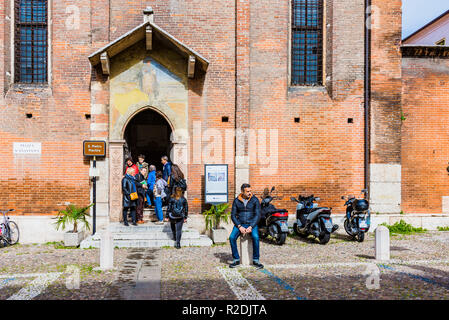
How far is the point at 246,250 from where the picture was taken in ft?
24.2

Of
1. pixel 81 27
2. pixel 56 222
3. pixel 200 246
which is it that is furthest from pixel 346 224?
pixel 81 27

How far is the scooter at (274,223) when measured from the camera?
9.36 m

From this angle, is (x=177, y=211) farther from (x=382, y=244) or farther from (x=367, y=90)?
(x=367, y=90)

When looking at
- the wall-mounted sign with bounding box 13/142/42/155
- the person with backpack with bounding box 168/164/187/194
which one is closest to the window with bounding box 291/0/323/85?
the person with backpack with bounding box 168/164/187/194

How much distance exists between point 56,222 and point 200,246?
4.02 meters

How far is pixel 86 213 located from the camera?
10641mm

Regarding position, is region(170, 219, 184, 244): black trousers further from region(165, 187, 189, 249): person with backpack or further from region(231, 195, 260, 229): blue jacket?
region(231, 195, 260, 229): blue jacket

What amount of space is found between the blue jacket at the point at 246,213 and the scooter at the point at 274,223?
230cm

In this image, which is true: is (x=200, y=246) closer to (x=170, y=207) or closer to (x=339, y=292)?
(x=170, y=207)

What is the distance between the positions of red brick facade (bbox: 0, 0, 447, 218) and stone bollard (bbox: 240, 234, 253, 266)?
3.87 meters

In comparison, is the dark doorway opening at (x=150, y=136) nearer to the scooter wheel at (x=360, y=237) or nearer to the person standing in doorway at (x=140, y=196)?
the person standing in doorway at (x=140, y=196)

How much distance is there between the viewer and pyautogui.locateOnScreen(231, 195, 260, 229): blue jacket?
722 cm

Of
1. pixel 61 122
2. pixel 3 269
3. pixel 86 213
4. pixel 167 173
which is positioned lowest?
pixel 3 269

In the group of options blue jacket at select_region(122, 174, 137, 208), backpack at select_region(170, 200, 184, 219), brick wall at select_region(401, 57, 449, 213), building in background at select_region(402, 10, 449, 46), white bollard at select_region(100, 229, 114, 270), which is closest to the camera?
white bollard at select_region(100, 229, 114, 270)
